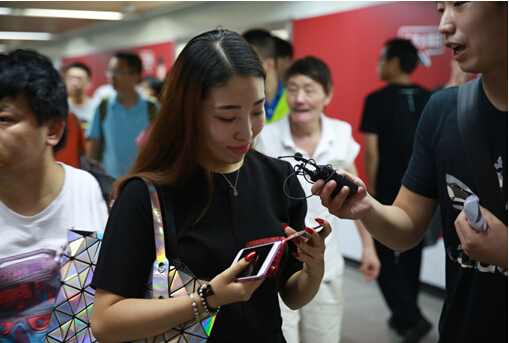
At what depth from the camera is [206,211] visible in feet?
4.69

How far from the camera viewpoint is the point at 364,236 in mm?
2855

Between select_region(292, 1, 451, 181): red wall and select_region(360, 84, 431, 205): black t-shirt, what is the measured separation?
126cm

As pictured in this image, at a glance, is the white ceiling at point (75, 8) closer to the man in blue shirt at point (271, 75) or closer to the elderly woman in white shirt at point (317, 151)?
the man in blue shirt at point (271, 75)

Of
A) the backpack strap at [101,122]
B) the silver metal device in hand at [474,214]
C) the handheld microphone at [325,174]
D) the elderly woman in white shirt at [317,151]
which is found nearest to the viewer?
the silver metal device in hand at [474,214]

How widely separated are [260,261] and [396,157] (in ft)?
9.17

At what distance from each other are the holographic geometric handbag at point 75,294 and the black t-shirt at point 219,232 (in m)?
0.22

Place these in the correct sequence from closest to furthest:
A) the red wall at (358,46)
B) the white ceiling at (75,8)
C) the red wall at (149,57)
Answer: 1. the red wall at (358,46)
2. the white ceiling at (75,8)
3. the red wall at (149,57)

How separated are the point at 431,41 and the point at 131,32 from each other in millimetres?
7191

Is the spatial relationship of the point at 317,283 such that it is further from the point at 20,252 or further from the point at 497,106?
the point at 20,252

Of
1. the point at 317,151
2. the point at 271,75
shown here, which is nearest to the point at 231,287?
the point at 317,151

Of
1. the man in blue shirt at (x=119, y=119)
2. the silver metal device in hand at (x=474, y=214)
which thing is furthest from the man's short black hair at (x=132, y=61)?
the silver metal device in hand at (x=474, y=214)

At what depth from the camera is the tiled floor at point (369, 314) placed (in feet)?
13.0

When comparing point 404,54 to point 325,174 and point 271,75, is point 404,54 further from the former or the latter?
point 325,174

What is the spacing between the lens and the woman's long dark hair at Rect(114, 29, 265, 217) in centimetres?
139
